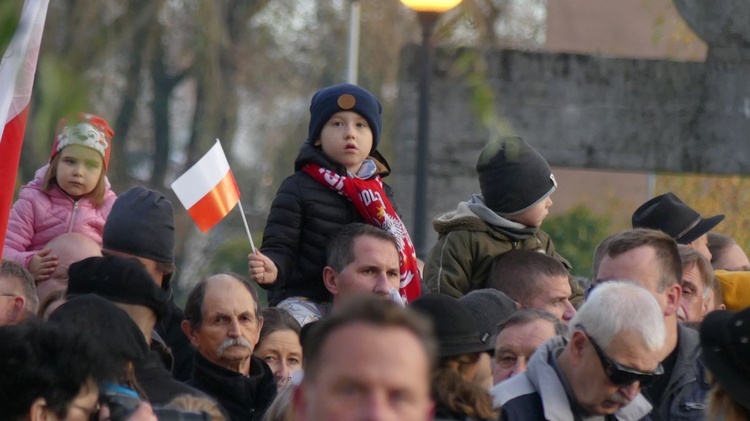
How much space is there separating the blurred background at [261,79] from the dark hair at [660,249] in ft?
3.51

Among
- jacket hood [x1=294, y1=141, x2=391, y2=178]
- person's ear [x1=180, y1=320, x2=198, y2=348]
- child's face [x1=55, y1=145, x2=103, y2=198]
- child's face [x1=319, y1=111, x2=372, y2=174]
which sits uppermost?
child's face [x1=319, y1=111, x2=372, y2=174]

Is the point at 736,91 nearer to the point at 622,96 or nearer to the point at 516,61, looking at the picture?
the point at 622,96

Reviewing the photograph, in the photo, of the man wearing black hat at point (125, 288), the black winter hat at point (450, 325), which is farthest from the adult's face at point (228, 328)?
the black winter hat at point (450, 325)

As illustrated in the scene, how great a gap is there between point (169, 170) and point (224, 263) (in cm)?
280

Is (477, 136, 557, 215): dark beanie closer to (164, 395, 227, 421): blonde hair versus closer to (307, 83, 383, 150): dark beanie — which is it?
(307, 83, 383, 150): dark beanie

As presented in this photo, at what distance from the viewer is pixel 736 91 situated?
10.5 m

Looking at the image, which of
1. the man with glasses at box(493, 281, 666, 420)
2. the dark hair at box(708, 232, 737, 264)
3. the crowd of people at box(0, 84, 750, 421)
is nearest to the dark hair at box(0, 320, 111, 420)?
the crowd of people at box(0, 84, 750, 421)

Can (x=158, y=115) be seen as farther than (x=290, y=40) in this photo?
No

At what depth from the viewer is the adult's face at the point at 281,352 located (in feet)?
21.5

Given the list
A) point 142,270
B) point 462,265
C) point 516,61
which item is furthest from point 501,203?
point 516,61

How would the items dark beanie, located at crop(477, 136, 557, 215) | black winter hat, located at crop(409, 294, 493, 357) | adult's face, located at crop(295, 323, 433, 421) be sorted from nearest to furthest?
adult's face, located at crop(295, 323, 433, 421) < black winter hat, located at crop(409, 294, 493, 357) < dark beanie, located at crop(477, 136, 557, 215)

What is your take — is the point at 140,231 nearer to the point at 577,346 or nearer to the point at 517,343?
the point at 517,343

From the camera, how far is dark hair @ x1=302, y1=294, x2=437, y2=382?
2.92 m

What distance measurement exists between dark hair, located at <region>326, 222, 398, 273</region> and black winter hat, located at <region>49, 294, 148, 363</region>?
6.16 ft
